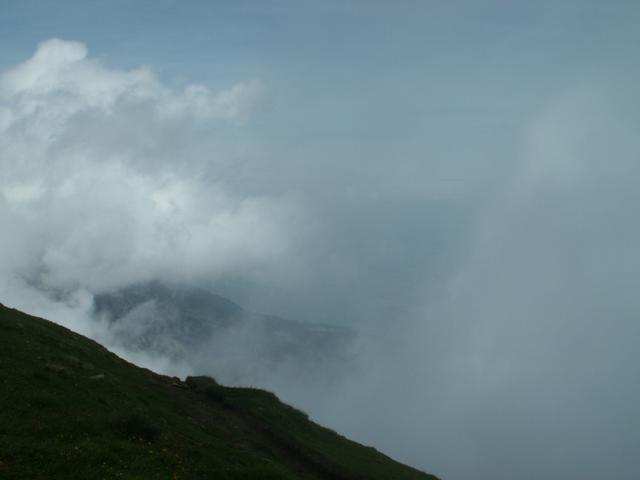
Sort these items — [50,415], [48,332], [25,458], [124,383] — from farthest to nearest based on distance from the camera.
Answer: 1. [48,332]
2. [124,383]
3. [50,415]
4. [25,458]

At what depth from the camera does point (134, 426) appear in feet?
102

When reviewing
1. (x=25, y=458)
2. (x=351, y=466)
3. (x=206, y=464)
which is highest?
(x=351, y=466)

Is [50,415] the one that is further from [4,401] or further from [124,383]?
[124,383]

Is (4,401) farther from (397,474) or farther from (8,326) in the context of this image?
(397,474)

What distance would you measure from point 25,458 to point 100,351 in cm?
3005

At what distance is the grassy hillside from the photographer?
26.5 metres

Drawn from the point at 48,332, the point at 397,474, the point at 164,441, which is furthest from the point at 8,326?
the point at 397,474

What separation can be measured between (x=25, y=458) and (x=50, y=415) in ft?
17.6

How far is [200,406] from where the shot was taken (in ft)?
155

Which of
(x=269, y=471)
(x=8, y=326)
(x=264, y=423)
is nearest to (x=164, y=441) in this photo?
(x=269, y=471)

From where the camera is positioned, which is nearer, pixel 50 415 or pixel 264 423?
pixel 50 415

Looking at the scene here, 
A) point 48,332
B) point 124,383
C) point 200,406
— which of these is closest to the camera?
point 124,383

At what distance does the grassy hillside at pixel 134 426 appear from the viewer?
26531mm

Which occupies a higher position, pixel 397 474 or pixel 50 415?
pixel 397 474
